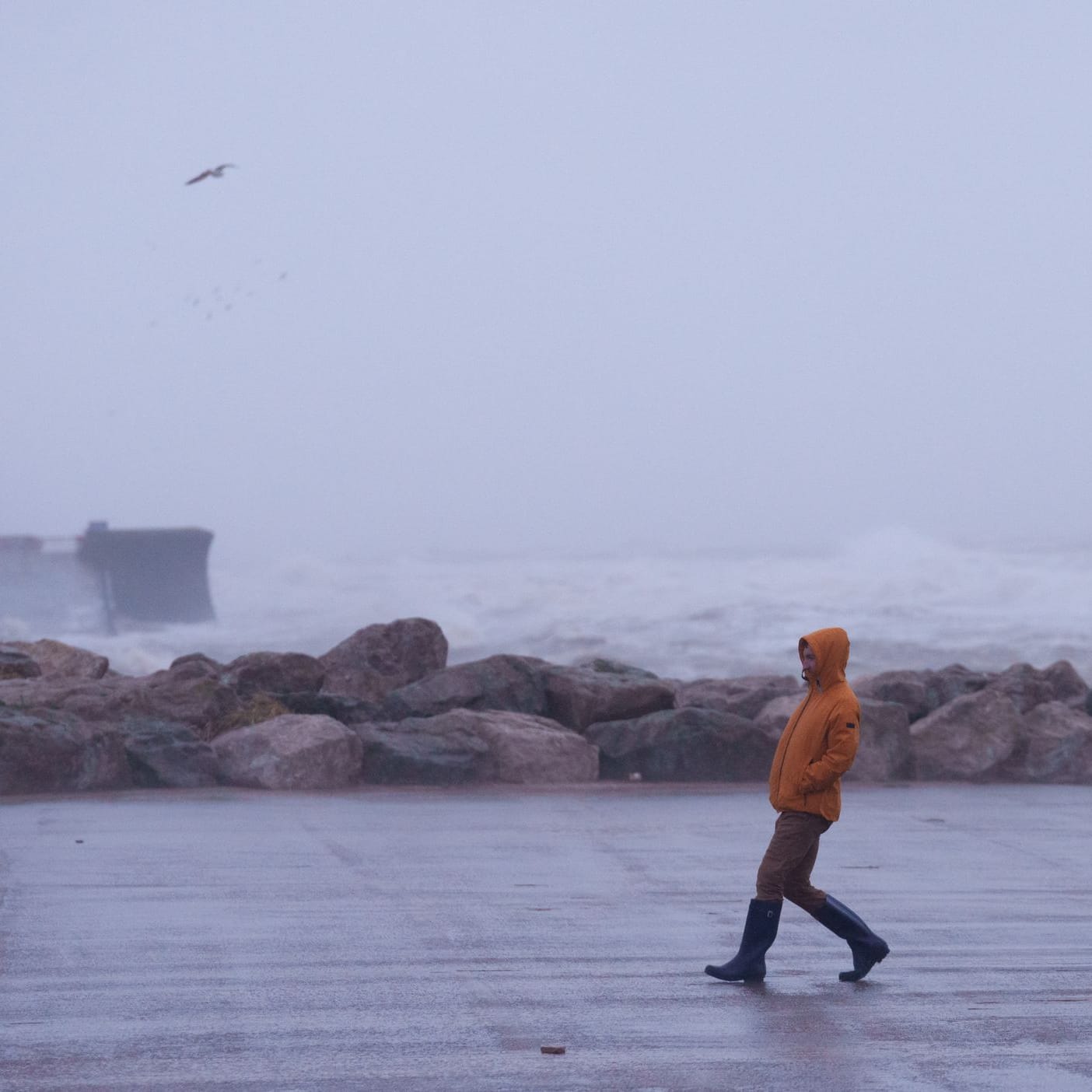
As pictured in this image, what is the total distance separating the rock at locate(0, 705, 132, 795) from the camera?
10531mm

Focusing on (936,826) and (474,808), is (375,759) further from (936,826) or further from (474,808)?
(936,826)

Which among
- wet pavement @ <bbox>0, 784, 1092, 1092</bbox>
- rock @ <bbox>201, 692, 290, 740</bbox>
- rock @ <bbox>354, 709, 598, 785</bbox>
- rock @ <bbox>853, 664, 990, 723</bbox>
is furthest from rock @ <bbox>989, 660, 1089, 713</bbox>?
rock @ <bbox>201, 692, 290, 740</bbox>

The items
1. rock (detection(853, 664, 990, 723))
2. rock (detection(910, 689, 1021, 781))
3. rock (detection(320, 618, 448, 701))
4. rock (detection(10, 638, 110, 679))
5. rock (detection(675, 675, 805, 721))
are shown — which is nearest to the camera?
rock (detection(910, 689, 1021, 781))

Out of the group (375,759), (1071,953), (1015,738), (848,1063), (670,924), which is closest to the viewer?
(848,1063)

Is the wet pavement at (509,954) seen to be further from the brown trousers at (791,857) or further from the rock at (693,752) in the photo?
the rock at (693,752)

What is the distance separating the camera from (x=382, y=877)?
766 centimetres

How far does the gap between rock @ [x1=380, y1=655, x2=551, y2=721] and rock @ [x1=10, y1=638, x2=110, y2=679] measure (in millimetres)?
4800

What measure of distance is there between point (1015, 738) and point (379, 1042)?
9.22m

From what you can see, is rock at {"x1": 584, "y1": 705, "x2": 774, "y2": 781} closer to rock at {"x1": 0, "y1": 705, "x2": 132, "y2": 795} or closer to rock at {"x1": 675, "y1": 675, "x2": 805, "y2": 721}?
rock at {"x1": 675, "y1": 675, "x2": 805, "y2": 721}

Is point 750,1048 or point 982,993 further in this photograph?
point 982,993

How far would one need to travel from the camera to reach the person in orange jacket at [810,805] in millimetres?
5246

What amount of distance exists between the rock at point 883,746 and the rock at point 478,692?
2.96 meters

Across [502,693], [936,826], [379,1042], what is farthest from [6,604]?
[379,1042]

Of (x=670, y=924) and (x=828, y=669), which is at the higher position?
(x=828, y=669)
